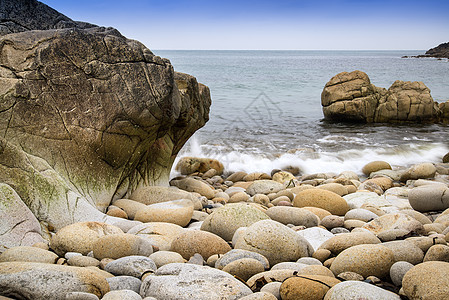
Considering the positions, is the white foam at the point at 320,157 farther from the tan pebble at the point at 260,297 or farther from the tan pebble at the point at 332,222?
the tan pebble at the point at 260,297

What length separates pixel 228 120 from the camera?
20172 mm

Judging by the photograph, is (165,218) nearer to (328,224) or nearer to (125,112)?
(125,112)

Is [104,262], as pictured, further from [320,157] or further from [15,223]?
[320,157]

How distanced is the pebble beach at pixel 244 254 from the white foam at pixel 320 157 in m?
4.79

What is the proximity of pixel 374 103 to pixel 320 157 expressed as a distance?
8338mm

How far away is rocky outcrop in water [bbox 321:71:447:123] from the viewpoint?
19.0 meters

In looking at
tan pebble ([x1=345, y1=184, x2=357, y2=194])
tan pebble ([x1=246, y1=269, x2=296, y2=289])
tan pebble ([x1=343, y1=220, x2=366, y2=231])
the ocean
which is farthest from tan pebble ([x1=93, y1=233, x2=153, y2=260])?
the ocean

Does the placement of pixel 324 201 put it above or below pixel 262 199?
above

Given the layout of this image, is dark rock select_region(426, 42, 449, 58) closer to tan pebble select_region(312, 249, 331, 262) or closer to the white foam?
the white foam

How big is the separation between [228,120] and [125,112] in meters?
14.6

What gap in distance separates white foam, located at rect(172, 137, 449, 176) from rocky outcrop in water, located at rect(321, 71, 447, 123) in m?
A: 4.93

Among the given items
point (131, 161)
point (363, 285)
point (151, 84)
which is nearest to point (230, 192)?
point (131, 161)

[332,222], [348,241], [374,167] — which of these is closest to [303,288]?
[348,241]

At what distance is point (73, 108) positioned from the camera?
5469 mm
